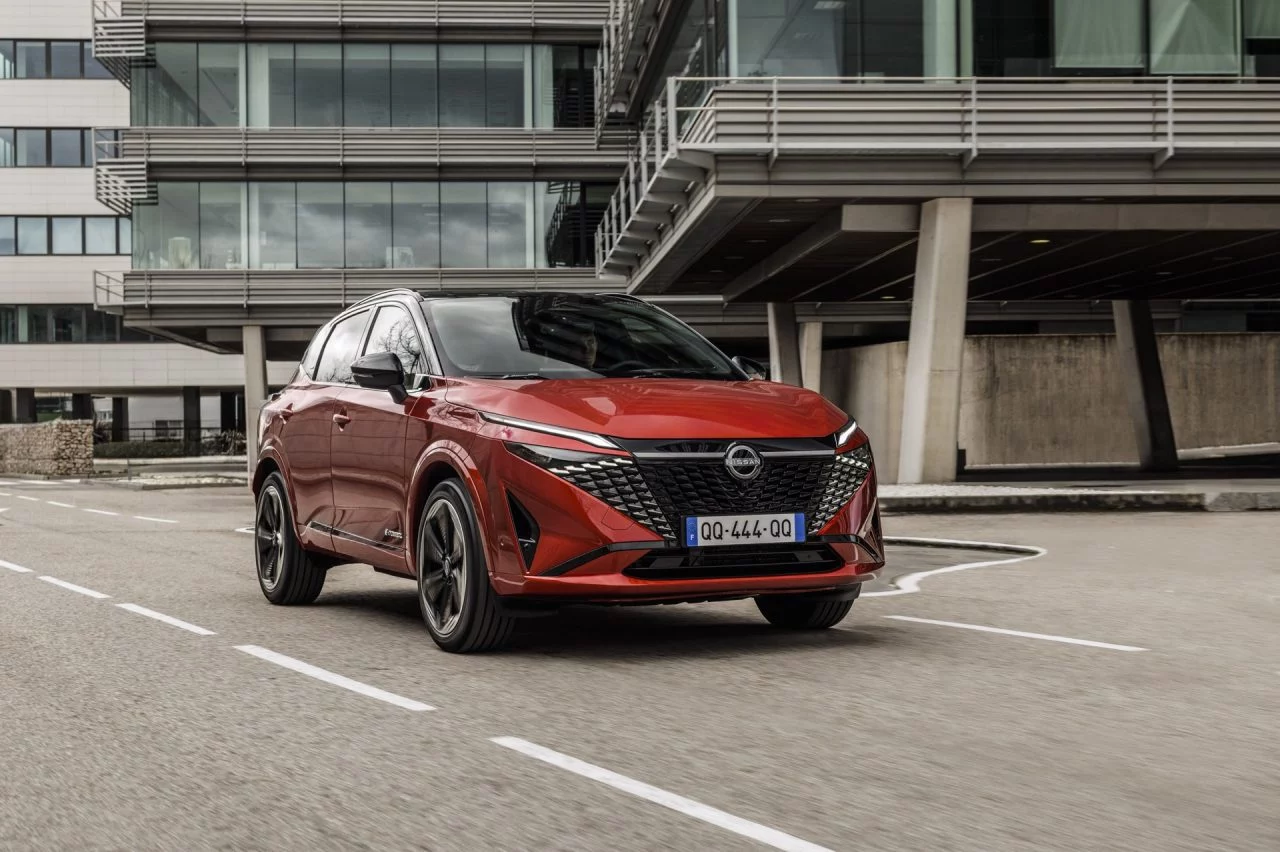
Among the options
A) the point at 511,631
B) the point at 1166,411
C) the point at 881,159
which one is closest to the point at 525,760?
the point at 511,631

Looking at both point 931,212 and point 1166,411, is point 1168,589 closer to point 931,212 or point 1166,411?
point 931,212

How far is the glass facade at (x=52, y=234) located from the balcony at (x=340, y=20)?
2154cm

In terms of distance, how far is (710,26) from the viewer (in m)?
25.3

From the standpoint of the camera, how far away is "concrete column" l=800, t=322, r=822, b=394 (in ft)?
139

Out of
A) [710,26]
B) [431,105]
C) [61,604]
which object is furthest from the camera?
[431,105]

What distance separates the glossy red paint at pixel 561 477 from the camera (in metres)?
6.48

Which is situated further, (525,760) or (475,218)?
(475,218)

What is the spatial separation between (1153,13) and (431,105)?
25.9 meters

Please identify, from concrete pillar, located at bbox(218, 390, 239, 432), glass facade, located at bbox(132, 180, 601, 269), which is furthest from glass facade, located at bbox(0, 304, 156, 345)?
glass facade, located at bbox(132, 180, 601, 269)

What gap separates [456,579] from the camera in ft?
23.0

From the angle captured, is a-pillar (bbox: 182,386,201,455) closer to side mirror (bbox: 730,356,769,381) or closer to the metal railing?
the metal railing

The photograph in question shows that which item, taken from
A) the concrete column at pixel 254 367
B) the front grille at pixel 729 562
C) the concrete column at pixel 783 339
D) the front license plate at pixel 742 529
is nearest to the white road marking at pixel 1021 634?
the front grille at pixel 729 562

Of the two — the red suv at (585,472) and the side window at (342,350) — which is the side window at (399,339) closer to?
the red suv at (585,472)

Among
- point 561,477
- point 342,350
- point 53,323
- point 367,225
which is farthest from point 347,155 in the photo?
point 561,477
